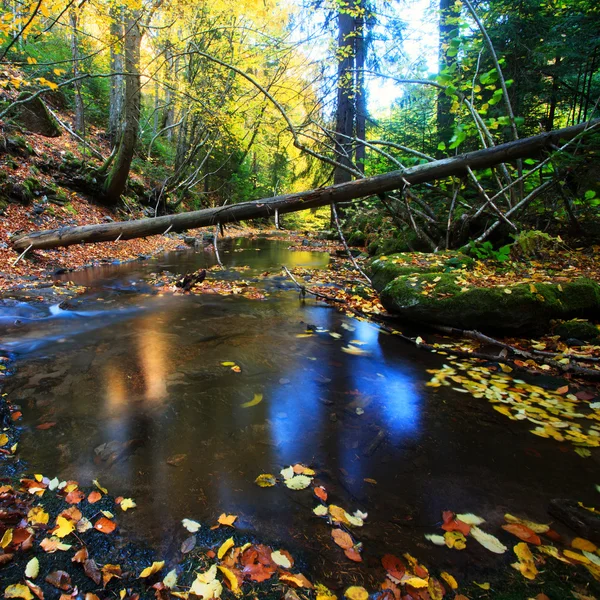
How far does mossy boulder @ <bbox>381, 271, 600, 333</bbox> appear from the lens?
4.80 metres

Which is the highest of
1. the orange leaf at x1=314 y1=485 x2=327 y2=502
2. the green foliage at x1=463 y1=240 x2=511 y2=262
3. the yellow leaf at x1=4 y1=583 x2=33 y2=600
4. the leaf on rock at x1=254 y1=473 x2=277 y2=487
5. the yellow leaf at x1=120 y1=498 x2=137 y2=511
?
the green foliage at x1=463 y1=240 x2=511 y2=262

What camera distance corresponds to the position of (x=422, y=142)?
10516 mm

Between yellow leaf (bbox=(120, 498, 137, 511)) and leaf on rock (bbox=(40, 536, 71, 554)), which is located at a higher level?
leaf on rock (bbox=(40, 536, 71, 554))

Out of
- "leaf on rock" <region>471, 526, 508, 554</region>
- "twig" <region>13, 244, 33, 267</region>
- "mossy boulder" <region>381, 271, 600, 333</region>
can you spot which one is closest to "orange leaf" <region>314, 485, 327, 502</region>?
"leaf on rock" <region>471, 526, 508, 554</region>

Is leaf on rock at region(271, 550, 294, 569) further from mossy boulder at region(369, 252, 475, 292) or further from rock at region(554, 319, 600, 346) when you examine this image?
mossy boulder at region(369, 252, 475, 292)

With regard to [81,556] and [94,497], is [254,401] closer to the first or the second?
[94,497]

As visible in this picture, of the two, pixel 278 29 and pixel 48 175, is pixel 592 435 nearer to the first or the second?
pixel 48 175

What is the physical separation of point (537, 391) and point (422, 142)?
897cm

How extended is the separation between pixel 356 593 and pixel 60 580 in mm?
1465

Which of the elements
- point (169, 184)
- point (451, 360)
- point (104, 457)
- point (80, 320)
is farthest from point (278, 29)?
point (104, 457)

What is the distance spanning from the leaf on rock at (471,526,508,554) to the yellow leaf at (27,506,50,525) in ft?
8.31

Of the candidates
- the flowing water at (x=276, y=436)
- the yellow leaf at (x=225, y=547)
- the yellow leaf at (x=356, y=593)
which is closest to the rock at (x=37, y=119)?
the flowing water at (x=276, y=436)

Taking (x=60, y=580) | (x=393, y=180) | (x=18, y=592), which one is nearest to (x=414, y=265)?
(x=393, y=180)

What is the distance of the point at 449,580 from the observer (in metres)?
1.80
